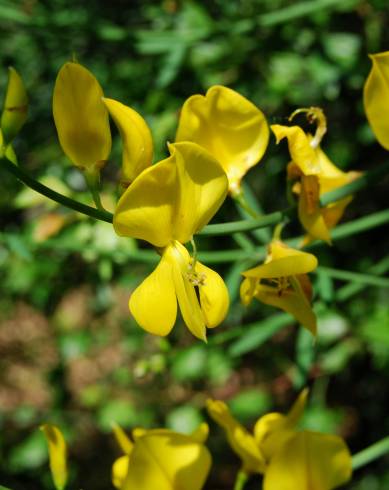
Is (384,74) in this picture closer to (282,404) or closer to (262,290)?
(262,290)

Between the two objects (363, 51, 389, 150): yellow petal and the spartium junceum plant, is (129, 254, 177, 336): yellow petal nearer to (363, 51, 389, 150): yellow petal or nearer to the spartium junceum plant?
the spartium junceum plant

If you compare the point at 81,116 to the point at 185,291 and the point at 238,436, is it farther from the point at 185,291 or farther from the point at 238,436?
the point at 238,436

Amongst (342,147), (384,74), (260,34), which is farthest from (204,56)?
(384,74)

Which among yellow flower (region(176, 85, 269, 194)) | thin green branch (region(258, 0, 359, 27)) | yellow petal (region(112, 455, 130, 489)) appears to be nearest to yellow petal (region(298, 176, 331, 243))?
yellow flower (region(176, 85, 269, 194))

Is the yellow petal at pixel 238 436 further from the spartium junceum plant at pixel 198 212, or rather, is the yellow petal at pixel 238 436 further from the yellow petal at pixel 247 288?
A: the yellow petal at pixel 247 288

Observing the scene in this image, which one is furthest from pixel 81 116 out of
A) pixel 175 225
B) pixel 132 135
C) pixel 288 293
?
pixel 288 293
